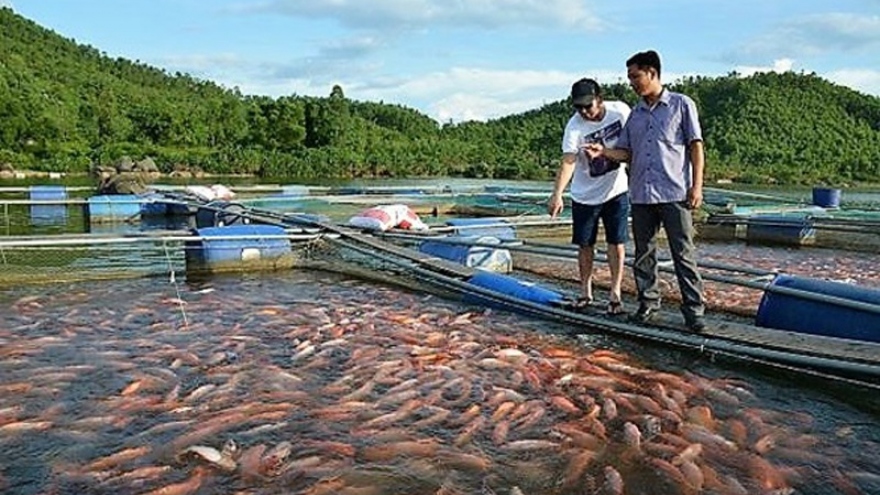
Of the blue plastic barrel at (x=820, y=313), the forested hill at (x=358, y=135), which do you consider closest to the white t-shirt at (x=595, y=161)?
the blue plastic barrel at (x=820, y=313)

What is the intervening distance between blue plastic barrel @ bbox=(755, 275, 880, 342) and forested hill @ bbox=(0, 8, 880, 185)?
70184mm

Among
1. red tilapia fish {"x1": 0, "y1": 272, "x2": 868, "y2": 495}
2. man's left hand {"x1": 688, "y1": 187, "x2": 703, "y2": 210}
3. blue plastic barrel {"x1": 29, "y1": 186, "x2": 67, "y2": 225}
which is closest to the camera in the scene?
red tilapia fish {"x1": 0, "y1": 272, "x2": 868, "y2": 495}

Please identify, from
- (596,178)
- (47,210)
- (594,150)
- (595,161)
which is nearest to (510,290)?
(596,178)

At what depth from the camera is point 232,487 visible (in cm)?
423

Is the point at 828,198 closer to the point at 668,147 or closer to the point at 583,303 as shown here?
the point at 583,303

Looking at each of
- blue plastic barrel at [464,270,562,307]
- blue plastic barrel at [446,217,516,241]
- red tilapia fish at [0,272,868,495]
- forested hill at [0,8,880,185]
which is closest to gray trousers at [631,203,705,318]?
red tilapia fish at [0,272,868,495]

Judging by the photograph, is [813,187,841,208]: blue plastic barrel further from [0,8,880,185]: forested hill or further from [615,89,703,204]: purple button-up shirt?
[0,8,880,185]: forested hill

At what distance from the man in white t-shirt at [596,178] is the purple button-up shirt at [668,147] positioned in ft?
2.12

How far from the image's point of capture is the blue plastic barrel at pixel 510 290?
28.4 feet

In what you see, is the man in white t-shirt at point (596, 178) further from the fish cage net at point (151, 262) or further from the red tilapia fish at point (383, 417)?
the fish cage net at point (151, 262)

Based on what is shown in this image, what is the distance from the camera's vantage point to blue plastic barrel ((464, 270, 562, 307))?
866cm

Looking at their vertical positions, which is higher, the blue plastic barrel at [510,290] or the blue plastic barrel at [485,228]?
the blue plastic barrel at [485,228]

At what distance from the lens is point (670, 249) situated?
6746 mm

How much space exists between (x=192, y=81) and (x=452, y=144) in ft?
328
